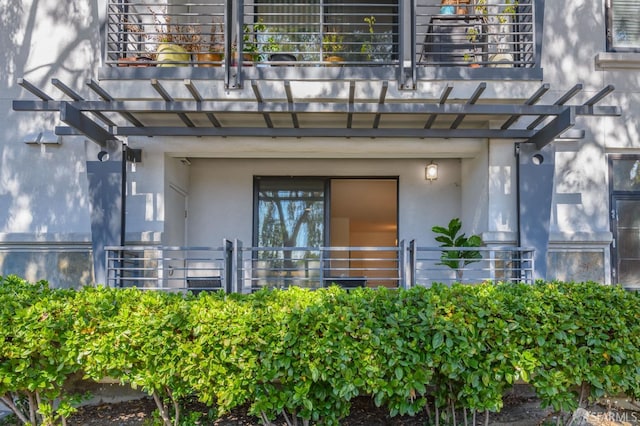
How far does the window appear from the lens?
6957 mm

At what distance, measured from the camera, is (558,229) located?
6.66m

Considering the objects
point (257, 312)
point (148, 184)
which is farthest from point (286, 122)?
point (257, 312)

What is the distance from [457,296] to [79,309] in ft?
9.22

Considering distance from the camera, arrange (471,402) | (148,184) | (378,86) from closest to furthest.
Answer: (471,402) < (378,86) < (148,184)

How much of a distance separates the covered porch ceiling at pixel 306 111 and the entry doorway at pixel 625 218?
100 cm

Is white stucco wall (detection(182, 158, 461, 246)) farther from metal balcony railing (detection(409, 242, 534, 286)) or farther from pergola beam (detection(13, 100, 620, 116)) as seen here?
pergola beam (detection(13, 100, 620, 116))

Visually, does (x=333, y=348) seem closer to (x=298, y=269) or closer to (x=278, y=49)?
(x=298, y=269)

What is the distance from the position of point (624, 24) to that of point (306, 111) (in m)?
4.45

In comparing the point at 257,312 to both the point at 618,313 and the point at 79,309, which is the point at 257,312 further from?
the point at 618,313

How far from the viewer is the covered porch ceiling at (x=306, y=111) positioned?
18.8 ft

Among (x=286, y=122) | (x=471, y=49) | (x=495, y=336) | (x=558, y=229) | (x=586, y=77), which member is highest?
(x=471, y=49)

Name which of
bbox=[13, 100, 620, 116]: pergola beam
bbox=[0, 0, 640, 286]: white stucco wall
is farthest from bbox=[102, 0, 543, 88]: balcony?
bbox=[0, 0, 640, 286]: white stucco wall

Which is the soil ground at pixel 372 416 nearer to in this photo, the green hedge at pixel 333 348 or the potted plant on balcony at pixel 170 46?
the green hedge at pixel 333 348

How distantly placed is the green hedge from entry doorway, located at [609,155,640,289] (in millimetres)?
3246
